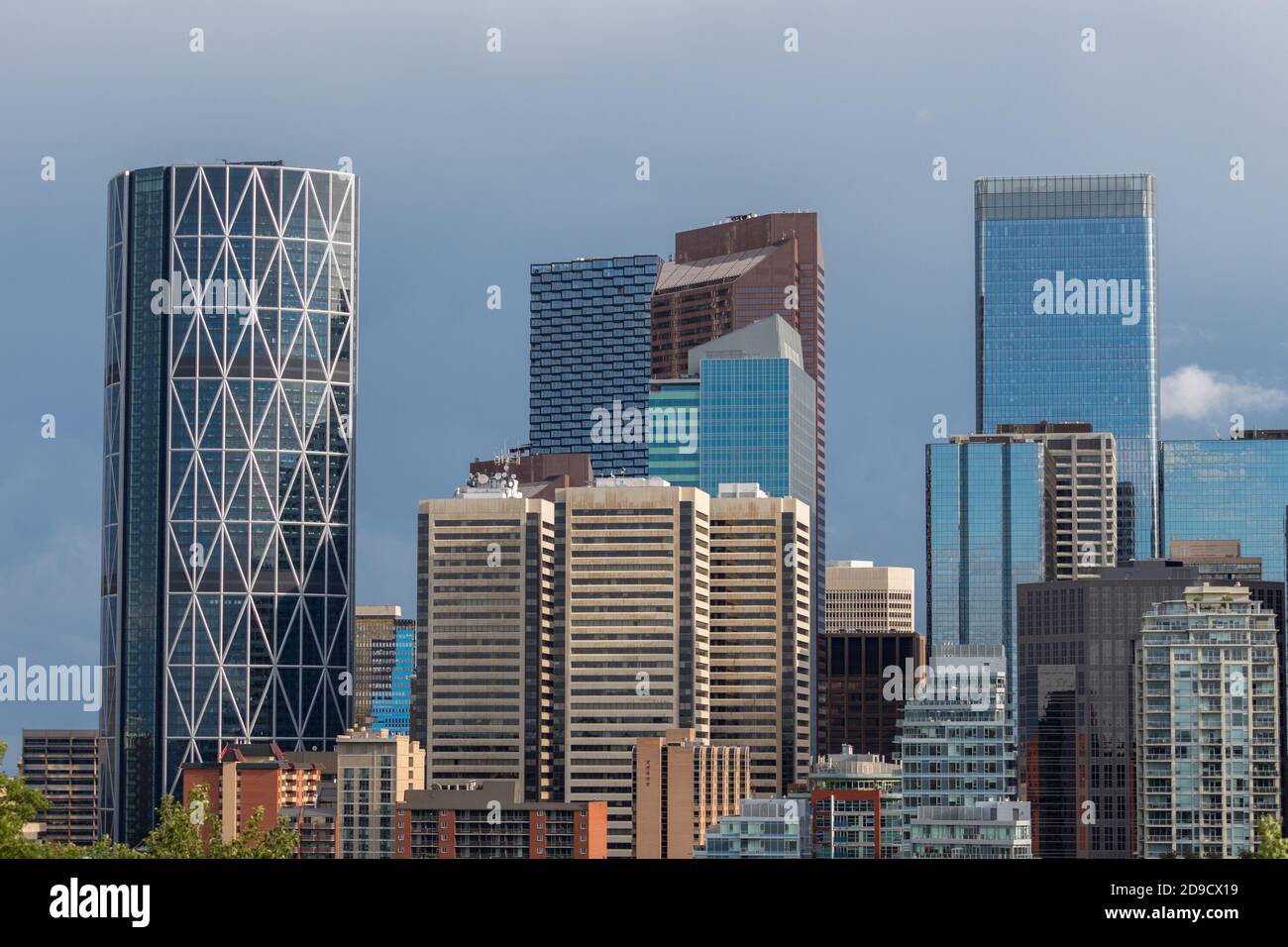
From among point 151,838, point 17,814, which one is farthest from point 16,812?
point 151,838

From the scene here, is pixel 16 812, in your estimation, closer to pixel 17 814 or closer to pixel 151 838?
pixel 17 814

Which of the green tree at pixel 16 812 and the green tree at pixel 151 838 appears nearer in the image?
the green tree at pixel 16 812

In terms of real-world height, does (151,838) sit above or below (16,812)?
below

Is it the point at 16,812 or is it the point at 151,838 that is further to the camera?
the point at 151,838

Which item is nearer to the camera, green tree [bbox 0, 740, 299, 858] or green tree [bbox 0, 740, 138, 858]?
green tree [bbox 0, 740, 138, 858]

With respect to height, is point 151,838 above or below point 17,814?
below

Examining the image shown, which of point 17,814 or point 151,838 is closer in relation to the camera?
point 17,814

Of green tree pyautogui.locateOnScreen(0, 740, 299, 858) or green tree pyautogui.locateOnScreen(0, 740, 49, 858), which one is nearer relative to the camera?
green tree pyautogui.locateOnScreen(0, 740, 49, 858)

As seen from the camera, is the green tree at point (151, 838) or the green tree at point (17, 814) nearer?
the green tree at point (17, 814)
